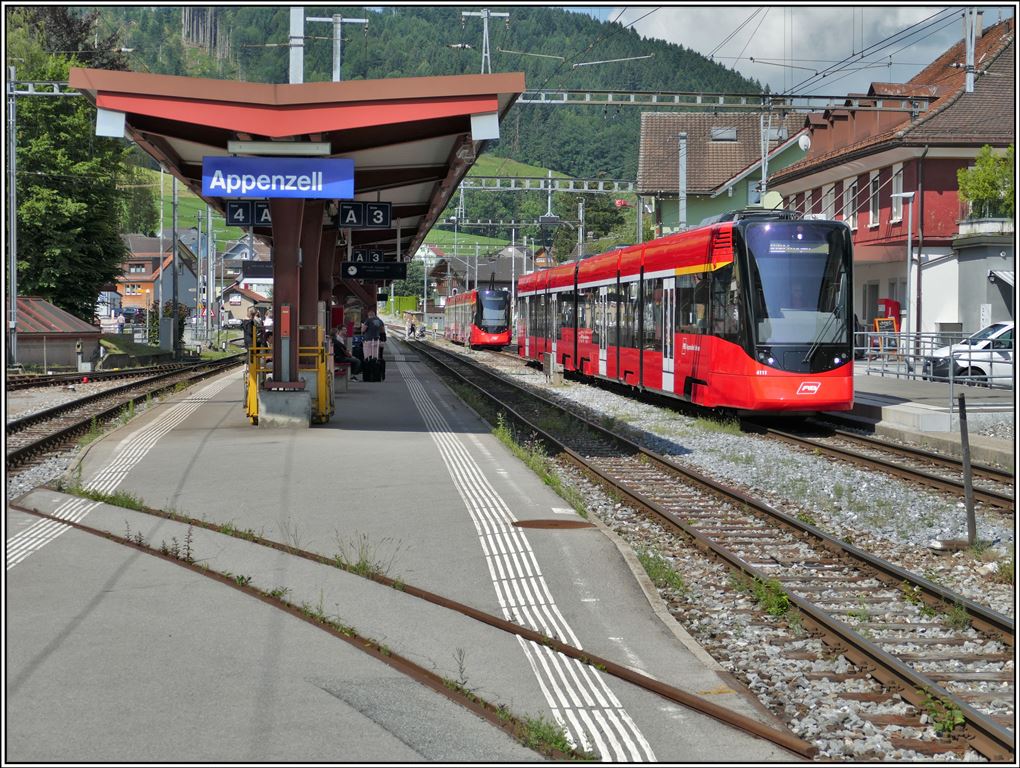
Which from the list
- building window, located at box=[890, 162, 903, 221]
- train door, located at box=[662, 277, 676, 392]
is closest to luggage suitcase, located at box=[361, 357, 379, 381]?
train door, located at box=[662, 277, 676, 392]

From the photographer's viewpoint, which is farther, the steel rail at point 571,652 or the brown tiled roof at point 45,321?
the brown tiled roof at point 45,321

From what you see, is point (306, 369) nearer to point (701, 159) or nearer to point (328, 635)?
point (328, 635)

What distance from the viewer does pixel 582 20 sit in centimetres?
9338

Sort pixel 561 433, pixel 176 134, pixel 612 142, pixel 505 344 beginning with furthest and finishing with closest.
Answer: pixel 612 142 < pixel 505 344 < pixel 561 433 < pixel 176 134

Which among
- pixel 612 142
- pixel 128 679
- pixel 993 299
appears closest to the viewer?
pixel 128 679

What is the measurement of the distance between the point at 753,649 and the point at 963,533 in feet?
16.2

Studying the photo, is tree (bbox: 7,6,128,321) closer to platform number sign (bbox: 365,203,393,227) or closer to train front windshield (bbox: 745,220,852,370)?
platform number sign (bbox: 365,203,393,227)

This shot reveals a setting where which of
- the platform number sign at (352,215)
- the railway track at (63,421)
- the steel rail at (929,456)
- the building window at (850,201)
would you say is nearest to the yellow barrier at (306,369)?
→ the railway track at (63,421)

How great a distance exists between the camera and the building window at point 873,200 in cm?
4741

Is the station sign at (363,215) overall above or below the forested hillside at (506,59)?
below

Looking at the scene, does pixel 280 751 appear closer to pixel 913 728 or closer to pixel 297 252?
pixel 913 728

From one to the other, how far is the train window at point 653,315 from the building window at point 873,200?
24653 millimetres

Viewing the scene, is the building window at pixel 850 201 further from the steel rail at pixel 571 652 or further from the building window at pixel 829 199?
the steel rail at pixel 571 652

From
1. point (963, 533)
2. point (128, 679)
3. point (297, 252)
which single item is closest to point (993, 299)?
point (297, 252)
